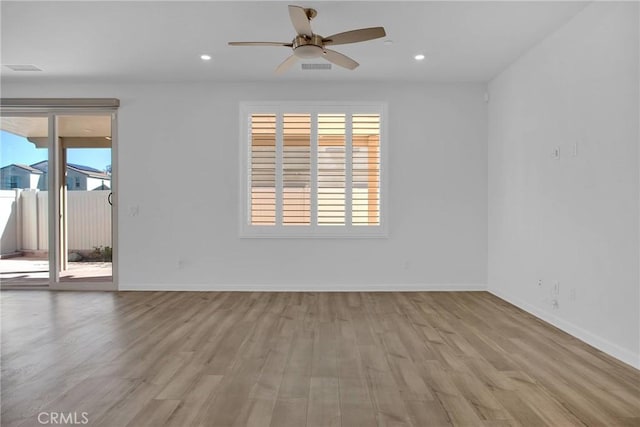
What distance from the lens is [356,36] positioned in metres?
2.85

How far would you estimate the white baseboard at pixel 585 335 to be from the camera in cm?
264

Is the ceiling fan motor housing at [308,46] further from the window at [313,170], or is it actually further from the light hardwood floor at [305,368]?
the light hardwood floor at [305,368]

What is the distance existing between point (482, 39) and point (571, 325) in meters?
2.82

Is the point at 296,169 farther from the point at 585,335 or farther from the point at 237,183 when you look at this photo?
the point at 585,335

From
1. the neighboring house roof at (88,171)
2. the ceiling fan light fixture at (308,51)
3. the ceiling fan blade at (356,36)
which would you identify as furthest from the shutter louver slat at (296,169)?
the neighboring house roof at (88,171)

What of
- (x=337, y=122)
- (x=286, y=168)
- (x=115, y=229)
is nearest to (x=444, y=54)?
(x=337, y=122)

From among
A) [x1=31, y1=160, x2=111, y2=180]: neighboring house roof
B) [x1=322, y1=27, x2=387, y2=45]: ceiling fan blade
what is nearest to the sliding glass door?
[x1=31, y1=160, x2=111, y2=180]: neighboring house roof

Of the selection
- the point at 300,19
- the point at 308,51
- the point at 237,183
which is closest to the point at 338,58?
the point at 308,51

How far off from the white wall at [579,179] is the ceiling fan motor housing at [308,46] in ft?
7.34

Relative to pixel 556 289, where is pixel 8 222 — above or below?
above

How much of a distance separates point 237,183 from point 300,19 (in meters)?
2.76

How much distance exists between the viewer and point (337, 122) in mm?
5016

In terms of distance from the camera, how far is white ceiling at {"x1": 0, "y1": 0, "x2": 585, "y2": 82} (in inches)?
121

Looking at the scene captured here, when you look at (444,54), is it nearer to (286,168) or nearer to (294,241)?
(286,168)
